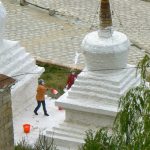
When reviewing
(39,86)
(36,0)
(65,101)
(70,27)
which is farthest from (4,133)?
(36,0)

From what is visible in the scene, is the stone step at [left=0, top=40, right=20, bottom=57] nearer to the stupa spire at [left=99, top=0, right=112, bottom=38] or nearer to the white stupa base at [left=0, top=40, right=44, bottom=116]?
the white stupa base at [left=0, top=40, right=44, bottom=116]

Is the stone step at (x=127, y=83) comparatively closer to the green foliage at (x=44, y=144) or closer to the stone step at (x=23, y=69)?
the green foliage at (x=44, y=144)

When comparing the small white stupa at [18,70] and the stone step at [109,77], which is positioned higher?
the stone step at [109,77]

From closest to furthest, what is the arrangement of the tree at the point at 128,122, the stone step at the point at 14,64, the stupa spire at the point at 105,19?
the tree at the point at 128,122 < the stupa spire at the point at 105,19 < the stone step at the point at 14,64

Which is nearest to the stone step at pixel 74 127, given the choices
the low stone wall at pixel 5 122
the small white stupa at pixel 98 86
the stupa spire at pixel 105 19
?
the small white stupa at pixel 98 86

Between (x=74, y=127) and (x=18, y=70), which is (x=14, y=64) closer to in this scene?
(x=18, y=70)

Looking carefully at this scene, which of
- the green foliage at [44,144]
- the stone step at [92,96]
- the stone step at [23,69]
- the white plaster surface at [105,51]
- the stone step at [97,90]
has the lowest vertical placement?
the green foliage at [44,144]

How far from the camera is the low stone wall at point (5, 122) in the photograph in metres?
7.96

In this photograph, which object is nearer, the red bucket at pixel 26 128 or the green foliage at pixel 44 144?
the green foliage at pixel 44 144

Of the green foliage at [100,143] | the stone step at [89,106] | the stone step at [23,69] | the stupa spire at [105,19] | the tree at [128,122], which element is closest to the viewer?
the tree at [128,122]

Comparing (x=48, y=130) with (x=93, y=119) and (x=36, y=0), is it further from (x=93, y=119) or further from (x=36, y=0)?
(x=36, y=0)

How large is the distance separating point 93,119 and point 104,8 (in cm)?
168

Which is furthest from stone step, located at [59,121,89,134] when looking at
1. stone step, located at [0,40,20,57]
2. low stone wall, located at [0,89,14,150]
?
stone step, located at [0,40,20,57]

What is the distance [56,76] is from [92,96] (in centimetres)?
409
